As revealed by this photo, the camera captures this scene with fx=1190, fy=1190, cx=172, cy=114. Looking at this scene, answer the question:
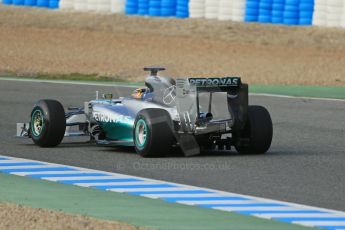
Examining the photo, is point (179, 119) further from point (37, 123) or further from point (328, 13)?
point (328, 13)

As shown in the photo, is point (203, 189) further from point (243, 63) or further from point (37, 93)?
point (243, 63)

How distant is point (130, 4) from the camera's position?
32375mm

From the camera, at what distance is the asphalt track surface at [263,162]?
424 inches

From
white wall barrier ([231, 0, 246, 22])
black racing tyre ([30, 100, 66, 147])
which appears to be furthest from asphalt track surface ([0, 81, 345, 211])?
white wall barrier ([231, 0, 246, 22])

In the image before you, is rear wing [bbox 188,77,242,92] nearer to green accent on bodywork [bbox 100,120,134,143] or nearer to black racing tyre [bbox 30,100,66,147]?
green accent on bodywork [bbox 100,120,134,143]

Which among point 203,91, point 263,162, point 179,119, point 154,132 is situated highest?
point 203,91

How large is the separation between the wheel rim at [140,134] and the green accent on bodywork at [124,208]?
185cm

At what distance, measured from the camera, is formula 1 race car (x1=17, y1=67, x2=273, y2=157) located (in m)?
12.5

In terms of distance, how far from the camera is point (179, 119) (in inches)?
496

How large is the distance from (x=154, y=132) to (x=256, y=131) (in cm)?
119

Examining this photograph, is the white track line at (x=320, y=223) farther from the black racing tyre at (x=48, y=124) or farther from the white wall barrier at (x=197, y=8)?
the white wall barrier at (x=197, y=8)

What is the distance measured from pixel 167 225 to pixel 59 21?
84.7 feet

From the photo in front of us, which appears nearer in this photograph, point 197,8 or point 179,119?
point 179,119

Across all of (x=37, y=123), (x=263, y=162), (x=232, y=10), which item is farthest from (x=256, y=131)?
(x=232, y=10)
